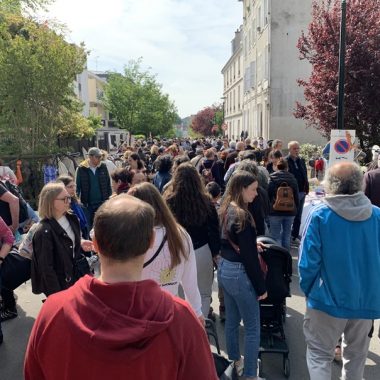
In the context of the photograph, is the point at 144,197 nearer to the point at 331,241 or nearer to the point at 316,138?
→ the point at 331,241

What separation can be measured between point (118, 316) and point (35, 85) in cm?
1207

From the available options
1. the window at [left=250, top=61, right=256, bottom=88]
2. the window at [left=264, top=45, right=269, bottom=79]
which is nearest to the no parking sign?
the window at [left=264, top=45, right=269, bottom=79]

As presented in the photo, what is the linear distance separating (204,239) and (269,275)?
69 cm

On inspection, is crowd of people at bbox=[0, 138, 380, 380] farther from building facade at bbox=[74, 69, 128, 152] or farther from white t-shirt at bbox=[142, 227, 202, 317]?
building facade at bbox=[74, 69, 128, 152]

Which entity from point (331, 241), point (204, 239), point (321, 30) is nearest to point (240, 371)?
point (204, 239)

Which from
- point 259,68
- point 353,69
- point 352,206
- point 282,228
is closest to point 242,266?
point 352,206

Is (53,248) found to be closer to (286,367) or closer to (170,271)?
(170,271)

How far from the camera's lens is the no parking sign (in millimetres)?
9781

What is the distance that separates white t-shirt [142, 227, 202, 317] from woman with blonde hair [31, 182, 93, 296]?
1.29 m

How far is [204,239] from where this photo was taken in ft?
12.9

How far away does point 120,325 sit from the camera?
4.31 ft

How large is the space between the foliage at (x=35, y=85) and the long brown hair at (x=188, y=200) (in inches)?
381

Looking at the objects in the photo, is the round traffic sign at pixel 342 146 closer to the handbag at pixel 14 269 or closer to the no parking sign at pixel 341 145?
the no parking sign at pixel 341 145

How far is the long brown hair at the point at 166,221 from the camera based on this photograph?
9.26ft
